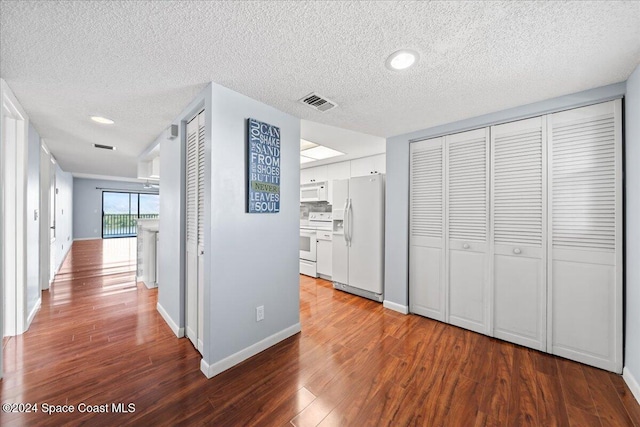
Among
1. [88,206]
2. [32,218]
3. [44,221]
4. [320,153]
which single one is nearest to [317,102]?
[320,153]

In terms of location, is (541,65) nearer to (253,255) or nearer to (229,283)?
(253,255)

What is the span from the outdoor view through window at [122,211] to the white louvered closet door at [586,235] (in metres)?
12.2

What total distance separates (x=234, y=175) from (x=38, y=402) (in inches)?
76.7

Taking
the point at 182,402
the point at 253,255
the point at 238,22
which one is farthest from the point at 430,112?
the point at 182,402

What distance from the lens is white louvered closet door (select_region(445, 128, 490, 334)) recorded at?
2.61 metres

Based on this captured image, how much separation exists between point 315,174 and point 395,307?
344cm

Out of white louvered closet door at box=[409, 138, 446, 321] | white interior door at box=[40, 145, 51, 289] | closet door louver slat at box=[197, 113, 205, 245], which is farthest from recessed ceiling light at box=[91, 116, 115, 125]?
white louvered closet door at box=[409, 138, 446, 321]

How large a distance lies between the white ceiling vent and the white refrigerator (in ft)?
4.96

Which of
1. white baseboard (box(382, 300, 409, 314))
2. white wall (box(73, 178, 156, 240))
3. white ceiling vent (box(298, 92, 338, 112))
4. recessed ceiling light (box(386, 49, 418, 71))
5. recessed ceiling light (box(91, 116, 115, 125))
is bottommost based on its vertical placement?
white baseboard (box(382, 300, 409, 314))

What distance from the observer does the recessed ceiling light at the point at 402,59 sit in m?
1.59

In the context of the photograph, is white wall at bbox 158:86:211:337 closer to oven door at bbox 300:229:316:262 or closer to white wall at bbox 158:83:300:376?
white wall at bbox 158:83:300:376

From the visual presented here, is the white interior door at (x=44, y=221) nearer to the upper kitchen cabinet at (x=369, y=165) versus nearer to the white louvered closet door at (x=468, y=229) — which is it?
the upper kitchen cabinet at (x=369, y=165)

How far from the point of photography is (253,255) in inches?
88.2

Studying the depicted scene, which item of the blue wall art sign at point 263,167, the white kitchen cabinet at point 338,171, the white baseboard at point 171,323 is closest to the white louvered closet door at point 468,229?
the blue wall art sign at point 263,167
